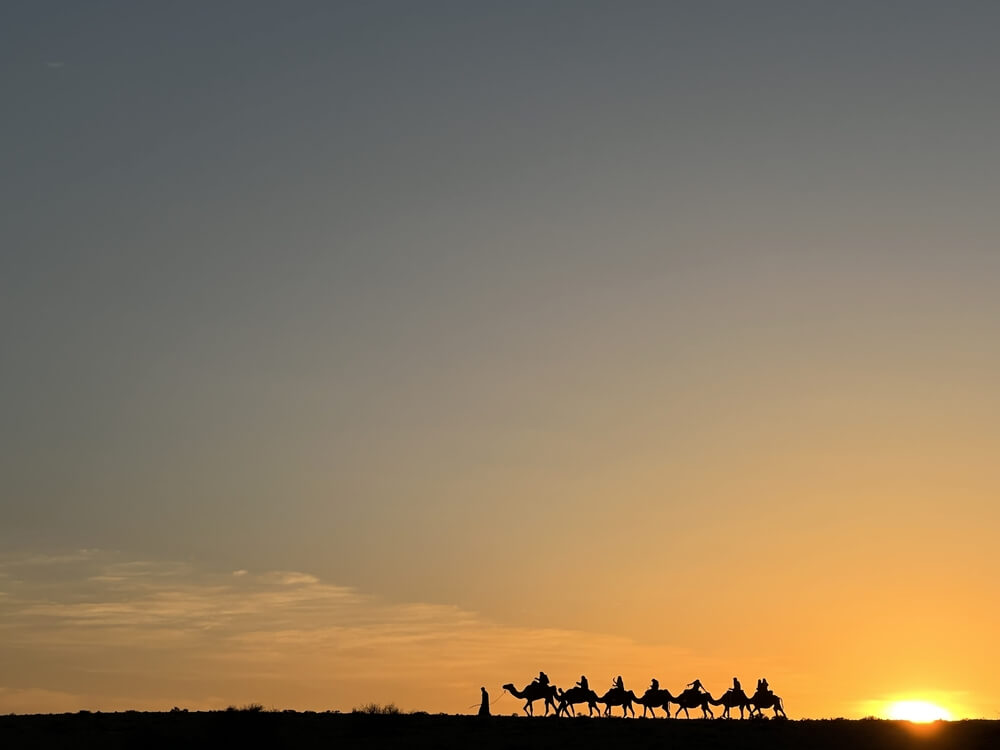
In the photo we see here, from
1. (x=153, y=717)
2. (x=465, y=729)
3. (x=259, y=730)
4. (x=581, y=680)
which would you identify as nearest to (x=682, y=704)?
(x=581, y=680)

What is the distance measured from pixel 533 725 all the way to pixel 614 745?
21.8 feet

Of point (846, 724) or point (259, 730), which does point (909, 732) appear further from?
point (259, 730)

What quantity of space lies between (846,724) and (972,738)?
5486 millimetres

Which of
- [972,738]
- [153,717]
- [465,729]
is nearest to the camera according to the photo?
[972,738]

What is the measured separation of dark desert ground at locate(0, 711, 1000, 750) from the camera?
6250 centimetres

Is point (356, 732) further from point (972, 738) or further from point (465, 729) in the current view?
point (972, 738)

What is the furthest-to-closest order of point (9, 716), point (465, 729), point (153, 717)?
point (9, 716) → point (153, 717) → point (465, 729)

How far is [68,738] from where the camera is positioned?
71.1 m

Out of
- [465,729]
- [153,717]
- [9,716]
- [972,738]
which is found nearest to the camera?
[972,738]

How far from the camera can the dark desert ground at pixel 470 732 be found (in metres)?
62.5

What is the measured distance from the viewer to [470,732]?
67250mm

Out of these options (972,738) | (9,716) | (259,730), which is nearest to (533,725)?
(259,730)

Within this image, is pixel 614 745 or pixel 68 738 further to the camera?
pixel 68 738

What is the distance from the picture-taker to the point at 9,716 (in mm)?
82188
